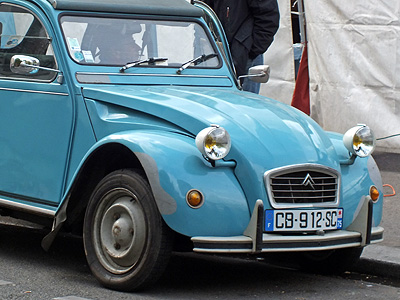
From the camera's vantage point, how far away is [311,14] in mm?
12000

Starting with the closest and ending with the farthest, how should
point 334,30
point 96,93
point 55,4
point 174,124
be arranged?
point 174,124, point 96,93, point 55,4, point 334,30

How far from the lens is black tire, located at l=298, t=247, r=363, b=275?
658 cm

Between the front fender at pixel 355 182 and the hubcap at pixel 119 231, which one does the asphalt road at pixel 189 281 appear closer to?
the hubcap at pixel 119 231

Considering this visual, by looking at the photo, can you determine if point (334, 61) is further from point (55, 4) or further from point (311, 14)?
point (55, 4)

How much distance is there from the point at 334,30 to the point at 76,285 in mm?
6570

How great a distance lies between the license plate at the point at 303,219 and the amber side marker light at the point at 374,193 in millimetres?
344

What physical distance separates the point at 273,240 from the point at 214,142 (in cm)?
66

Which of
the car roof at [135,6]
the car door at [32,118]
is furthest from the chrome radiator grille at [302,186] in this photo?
the car roof at [135,6]

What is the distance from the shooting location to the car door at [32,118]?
6.55 meters

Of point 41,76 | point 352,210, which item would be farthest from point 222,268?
point 41,76

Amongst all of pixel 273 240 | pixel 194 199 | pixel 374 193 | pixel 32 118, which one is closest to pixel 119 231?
pixel 194 199

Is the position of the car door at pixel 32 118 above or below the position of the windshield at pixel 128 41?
below

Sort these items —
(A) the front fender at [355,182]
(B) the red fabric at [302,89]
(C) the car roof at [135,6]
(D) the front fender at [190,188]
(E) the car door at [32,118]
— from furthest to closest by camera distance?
1. (B) the red fabric at [302,89]
2. (C) the car roof at [135,6]
3. (E) the car door at [32,118]
4. (A) the front fender at [355,182]
5. (D) the front fender at [190,188]

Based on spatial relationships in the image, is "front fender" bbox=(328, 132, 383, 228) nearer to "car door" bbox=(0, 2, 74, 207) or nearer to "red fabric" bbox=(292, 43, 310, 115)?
"car door" bbox=(0, 2, 74, 207)
